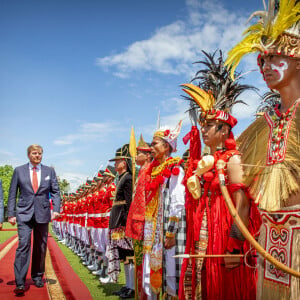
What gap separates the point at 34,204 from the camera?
628 centimetres

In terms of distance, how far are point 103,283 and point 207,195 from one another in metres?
4.86

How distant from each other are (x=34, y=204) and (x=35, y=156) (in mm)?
800

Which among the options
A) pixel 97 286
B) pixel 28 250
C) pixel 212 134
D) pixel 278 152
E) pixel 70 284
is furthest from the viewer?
pixel 97 286

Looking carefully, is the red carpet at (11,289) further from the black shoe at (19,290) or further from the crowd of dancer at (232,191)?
the crowd of dancer at (232,191)

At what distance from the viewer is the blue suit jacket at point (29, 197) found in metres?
6.18

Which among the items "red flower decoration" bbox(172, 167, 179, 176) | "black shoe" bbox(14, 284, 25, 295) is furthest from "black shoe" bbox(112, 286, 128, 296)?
"red flower decoration" bbox(172, 167, 179, 176)

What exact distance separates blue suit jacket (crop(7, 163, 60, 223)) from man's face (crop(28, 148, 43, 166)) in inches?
5.0

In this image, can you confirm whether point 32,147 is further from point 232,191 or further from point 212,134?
point 232,191

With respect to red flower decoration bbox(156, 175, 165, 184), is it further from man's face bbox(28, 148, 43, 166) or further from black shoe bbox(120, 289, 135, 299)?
man's face bbox(28, 148, 43, 166)

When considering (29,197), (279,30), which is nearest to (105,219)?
(29,197)

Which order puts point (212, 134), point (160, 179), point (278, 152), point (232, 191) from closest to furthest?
point (278, 152) → point (232, 191) → point (212, 134) → point (160, 179)

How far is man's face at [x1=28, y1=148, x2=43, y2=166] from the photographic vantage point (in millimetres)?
6457

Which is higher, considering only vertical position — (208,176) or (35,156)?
(35,156)

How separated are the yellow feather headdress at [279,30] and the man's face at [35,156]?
4704mm
